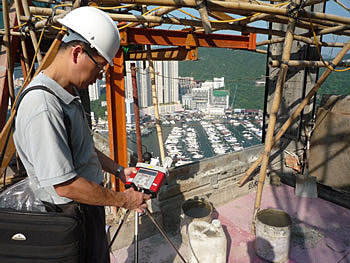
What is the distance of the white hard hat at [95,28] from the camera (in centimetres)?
172

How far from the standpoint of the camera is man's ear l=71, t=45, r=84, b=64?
1.71 meters

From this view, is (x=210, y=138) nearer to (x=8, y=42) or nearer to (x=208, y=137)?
(x=208, y=137)

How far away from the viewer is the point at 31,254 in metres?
1.68

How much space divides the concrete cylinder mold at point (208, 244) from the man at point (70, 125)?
1.68 metres

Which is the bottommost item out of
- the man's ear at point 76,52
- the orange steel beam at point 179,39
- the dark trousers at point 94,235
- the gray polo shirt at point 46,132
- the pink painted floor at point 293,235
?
the pink painted floor at point 293,235

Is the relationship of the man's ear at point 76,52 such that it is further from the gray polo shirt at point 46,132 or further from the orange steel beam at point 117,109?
the orange steel beam at point 117,109

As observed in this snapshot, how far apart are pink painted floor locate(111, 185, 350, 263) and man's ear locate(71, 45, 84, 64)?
336cm

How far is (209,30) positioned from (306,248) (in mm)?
3993

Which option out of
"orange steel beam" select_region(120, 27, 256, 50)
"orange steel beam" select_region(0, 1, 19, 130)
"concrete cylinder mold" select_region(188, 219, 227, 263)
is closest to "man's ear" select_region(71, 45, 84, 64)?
"orange steel beam" select_region(120, 27, 256, 50)

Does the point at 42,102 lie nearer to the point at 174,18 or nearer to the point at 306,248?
the point at 174,18

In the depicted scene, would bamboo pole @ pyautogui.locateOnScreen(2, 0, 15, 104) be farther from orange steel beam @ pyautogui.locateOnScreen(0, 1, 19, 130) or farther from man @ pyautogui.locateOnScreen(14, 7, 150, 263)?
man @ pyautogui.locateOnScreen(14, 7, 150, 263)

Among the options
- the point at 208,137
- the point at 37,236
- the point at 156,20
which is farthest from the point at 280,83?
the point at 208,137

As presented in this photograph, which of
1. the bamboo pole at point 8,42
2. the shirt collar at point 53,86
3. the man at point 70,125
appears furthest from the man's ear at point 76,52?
the bamboo pole at point 8,42

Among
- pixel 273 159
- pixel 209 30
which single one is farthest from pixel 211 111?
pixel 209 30
